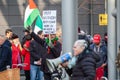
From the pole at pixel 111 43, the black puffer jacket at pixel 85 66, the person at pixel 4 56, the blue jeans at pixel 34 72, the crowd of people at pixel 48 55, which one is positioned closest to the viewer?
the black puffer jacket at pixel 85 66

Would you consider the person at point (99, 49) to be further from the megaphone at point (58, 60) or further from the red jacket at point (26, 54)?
the megaphone at point (58, 60)

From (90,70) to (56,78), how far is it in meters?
1.16

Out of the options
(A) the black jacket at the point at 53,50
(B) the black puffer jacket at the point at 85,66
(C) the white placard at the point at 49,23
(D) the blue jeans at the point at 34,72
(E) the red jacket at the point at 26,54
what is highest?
(C) the white placard at the point at 49,23

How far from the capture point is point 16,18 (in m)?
29.2

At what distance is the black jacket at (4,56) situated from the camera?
12.6 meters

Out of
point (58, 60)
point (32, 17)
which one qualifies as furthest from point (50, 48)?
point (58, 60)

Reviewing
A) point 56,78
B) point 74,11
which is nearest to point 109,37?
point 74,11

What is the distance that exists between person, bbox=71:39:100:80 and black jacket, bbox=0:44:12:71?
4061mm

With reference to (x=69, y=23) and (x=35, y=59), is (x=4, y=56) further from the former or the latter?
(x=35, y=59)

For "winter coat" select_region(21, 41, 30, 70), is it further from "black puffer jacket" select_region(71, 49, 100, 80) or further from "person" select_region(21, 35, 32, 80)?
"black puffer jacket" select_region(71, 49, 100, 80)

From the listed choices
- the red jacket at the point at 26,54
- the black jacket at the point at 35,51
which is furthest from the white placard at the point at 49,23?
the red jacket at the point at 26,54

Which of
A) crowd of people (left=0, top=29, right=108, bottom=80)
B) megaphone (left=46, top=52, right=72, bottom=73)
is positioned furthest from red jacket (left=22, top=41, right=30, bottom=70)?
megaphone (left=46, top=52, right=72, bottom=73)

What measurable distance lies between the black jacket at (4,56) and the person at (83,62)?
13.3 ft

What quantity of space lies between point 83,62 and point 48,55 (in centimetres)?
548
